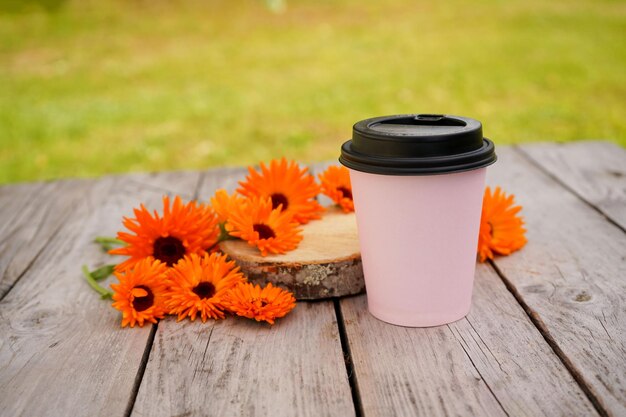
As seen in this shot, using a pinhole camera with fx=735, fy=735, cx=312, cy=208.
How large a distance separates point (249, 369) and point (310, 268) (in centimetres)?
31

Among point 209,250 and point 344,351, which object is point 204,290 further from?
point 344,351

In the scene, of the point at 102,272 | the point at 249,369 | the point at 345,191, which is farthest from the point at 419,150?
the point at 102,272

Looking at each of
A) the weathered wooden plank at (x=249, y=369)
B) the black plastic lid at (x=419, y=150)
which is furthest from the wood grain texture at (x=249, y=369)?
the black plastic lid at (x=419, y=150)

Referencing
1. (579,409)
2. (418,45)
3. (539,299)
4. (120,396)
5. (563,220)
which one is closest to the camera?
(579,409)

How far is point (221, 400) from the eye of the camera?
128 centimetres

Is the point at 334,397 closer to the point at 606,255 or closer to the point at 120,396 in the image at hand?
the point at 120,396

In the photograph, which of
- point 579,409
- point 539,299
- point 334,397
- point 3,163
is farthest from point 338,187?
point 3,163

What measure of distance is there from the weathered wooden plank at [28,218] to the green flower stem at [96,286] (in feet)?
0.63

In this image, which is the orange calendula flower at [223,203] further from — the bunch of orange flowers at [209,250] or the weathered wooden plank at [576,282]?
the weathered wooden plank at [576,282]

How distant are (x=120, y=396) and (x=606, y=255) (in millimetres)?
1205

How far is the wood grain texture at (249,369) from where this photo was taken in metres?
1.26

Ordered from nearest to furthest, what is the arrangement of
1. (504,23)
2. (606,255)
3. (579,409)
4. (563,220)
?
(579,409)
(606,255)
(563,220)
(504,23)

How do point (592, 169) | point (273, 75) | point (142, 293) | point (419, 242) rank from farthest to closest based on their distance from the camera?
1. point (273, 75)
2. point (592, 169)
3. point (142, 293)
4. point (419, 242)

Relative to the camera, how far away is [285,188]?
5.93 feet
